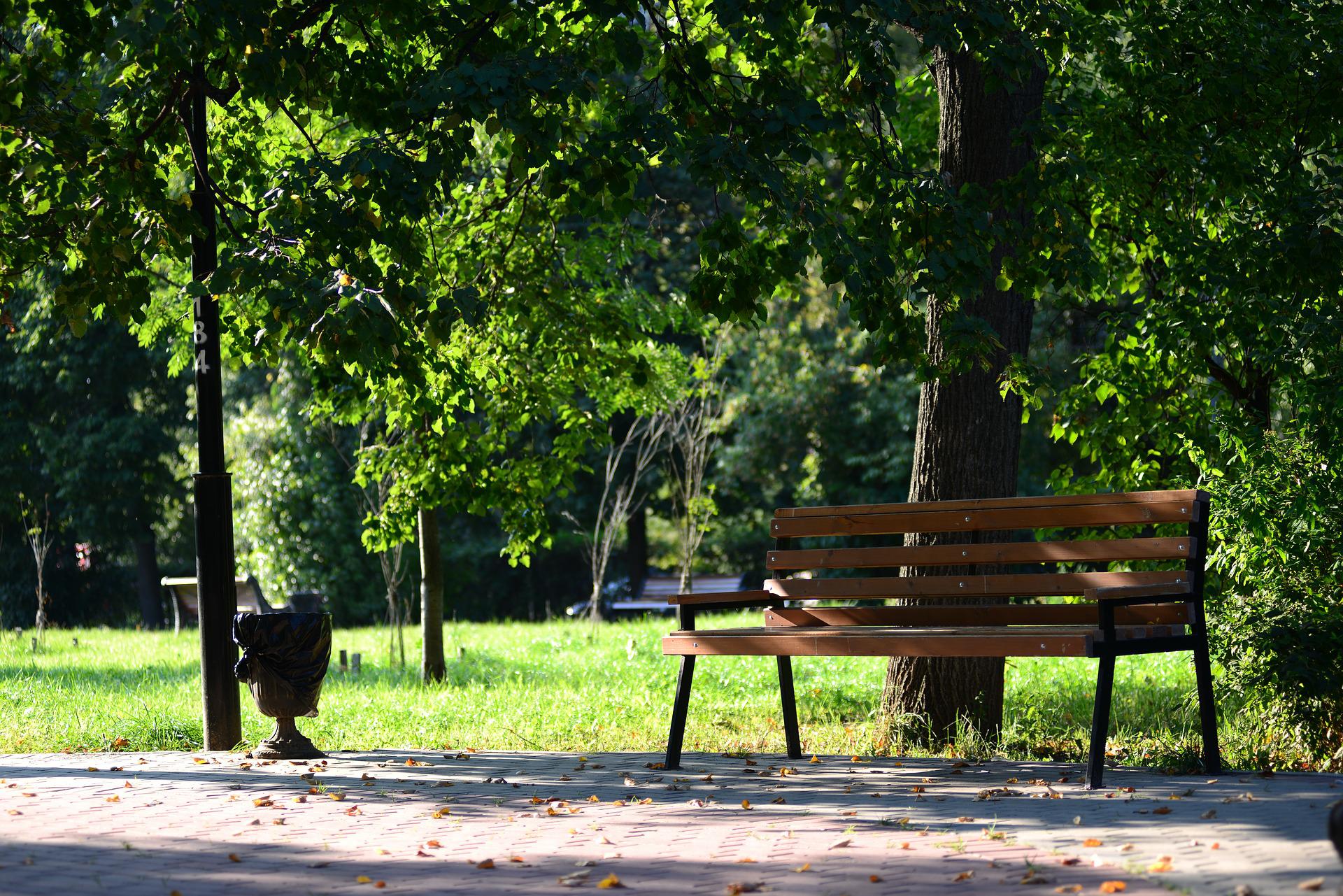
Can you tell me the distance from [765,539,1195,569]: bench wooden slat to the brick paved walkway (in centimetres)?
92

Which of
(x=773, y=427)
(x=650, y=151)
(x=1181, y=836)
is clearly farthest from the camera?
(x=773, y=427)

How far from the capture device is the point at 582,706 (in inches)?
370

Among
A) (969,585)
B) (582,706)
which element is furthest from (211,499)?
(969,585)

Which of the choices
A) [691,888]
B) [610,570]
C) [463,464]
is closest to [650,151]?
[691,888]

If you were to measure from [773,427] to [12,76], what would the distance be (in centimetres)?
1975

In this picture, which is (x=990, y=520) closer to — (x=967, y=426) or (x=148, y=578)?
(x=967, y=426)

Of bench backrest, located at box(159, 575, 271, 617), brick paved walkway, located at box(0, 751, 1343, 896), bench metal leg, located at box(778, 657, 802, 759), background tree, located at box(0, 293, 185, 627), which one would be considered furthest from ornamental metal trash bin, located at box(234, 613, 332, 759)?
background tree, located at box(0, 293, 185, 627)

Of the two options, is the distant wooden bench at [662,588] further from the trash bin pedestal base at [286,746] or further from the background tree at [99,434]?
the trash bin pedestal base at [286,746]

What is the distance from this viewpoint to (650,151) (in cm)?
584

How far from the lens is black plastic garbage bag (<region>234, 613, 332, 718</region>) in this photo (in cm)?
670

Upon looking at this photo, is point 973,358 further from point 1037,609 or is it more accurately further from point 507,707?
point 507,707

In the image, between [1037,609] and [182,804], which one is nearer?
[182,804]

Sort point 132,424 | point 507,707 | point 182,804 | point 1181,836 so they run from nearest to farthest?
point 1181,836 < point 182,804 < point 507,707 < point 132,424

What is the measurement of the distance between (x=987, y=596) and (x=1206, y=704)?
1.08 metres
